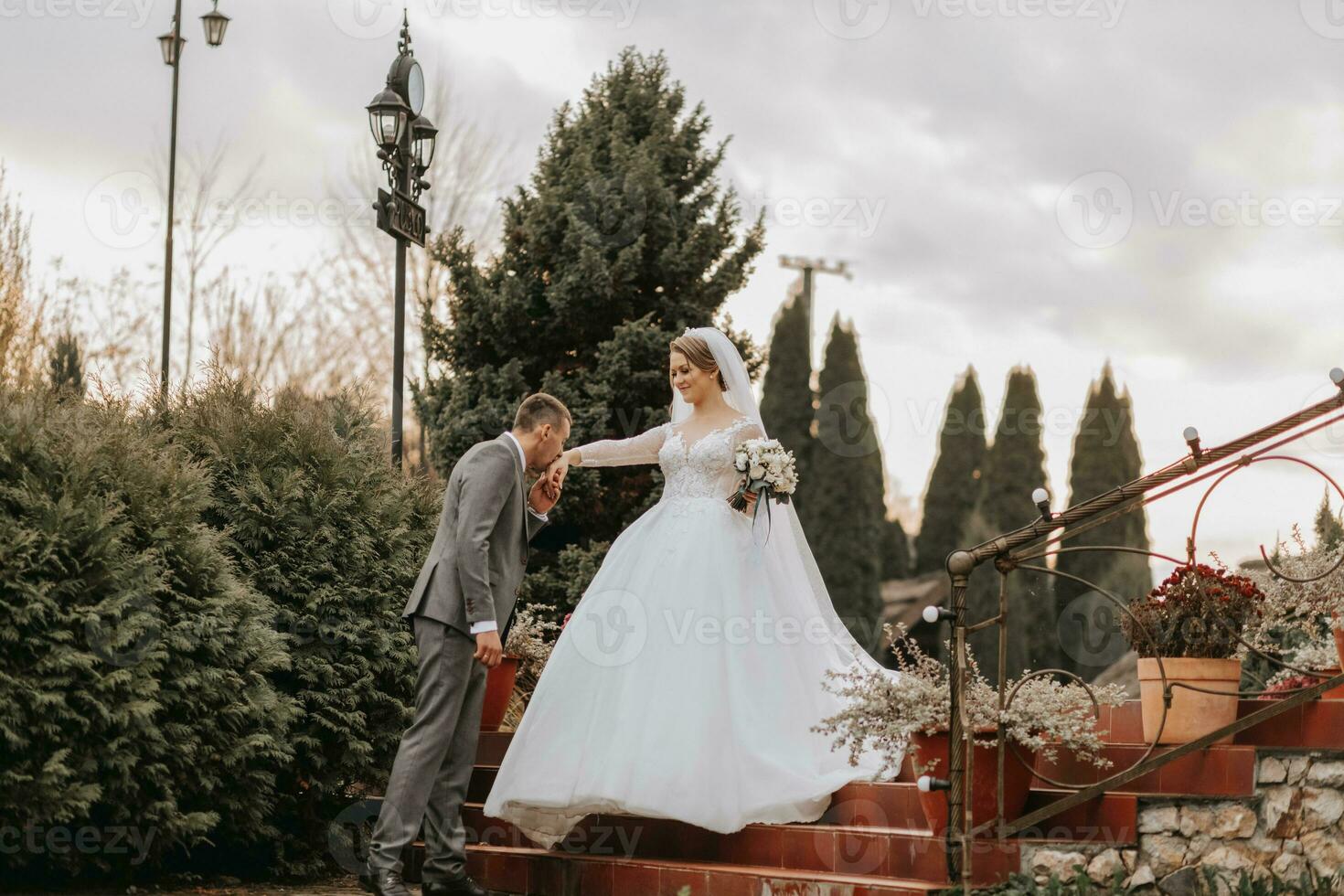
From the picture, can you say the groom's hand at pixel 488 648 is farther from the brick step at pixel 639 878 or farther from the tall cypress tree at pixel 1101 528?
the tall cypress tree at pixel 1101 528

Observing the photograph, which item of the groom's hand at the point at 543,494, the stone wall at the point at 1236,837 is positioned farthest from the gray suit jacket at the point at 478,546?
the stone wall at the point at 1236,837

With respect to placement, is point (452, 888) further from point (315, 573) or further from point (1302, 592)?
point (1302, 592)

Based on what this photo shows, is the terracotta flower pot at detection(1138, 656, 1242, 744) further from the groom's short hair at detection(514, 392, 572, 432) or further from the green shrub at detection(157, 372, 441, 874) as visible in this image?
the green shrub at detection(157, 372, 441, 874)

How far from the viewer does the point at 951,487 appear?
29375 mm

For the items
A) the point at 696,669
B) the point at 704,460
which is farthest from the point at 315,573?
Answer: the point at 696,669

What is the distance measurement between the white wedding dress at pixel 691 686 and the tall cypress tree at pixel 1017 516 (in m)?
18.5

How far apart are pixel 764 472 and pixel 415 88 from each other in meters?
4.69

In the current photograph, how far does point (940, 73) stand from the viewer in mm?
12234

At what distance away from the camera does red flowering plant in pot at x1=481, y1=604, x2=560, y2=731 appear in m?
7.02

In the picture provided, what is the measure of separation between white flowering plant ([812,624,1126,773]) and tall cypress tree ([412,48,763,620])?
5.91 metres

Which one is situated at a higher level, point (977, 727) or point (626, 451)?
point (626, 451)

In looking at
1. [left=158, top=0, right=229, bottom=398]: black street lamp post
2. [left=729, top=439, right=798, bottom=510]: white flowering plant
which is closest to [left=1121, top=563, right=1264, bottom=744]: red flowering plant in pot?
[left=729, top=439, right=798, bottom=510]: white flowering plant

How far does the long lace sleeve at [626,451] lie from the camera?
6.98 m

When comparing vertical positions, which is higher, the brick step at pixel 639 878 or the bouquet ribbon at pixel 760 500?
the bouquet ribbon at pixel 760 500
